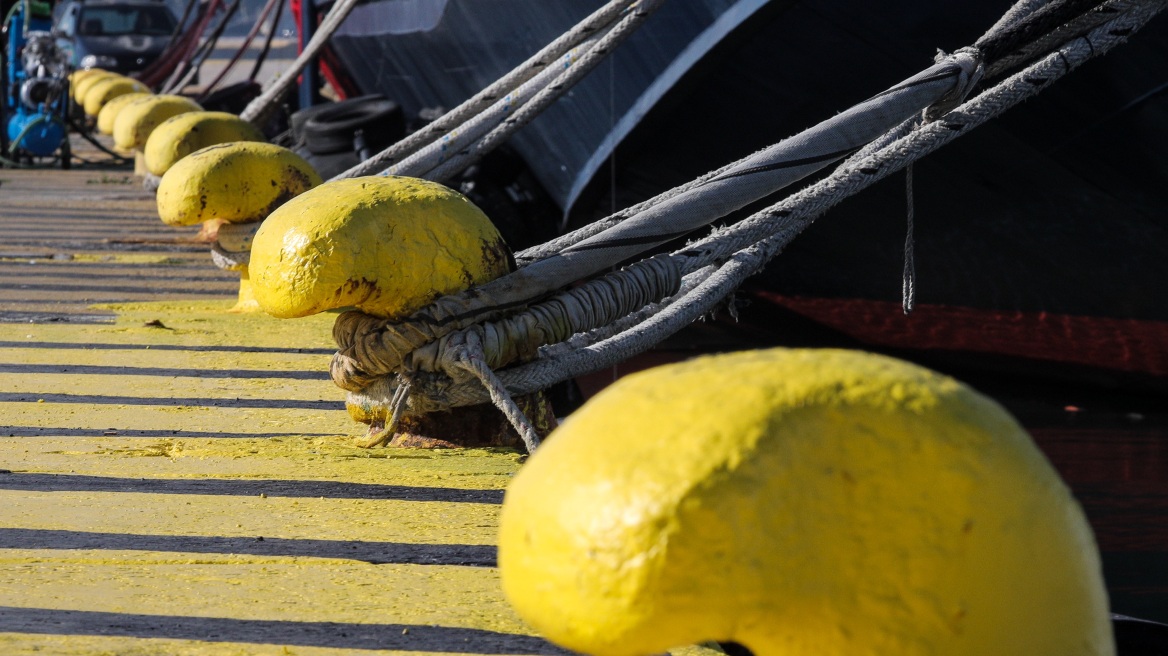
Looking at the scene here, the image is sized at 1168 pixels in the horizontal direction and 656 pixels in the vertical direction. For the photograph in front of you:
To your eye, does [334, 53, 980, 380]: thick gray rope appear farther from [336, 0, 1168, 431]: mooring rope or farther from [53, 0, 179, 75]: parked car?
[53, 0, 179, 75]: parked car

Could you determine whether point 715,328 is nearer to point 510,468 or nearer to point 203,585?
point 510,468

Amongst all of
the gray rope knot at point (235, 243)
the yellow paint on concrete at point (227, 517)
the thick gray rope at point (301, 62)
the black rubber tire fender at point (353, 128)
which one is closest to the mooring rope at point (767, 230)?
the yellow paint on concrete at point (227, 517)

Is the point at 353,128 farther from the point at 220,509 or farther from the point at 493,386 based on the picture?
the point at 220,509

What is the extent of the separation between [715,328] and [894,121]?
505 cm

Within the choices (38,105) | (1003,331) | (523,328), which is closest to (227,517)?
(523,328)

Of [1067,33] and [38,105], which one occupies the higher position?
[1067,33]

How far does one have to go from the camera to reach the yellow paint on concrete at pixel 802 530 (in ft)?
3.64

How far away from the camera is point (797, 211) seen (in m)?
2.93

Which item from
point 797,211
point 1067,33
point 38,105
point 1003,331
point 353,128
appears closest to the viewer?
point 797,211

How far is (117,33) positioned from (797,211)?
66.0ft

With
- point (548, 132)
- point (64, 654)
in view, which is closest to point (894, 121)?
point (64, 654)

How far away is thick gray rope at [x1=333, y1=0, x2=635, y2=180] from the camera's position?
4.47 metres

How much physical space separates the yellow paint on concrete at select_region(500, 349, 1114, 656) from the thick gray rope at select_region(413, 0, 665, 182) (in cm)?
317

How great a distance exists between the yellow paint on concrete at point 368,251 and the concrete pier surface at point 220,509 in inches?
14.1
